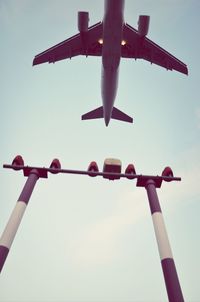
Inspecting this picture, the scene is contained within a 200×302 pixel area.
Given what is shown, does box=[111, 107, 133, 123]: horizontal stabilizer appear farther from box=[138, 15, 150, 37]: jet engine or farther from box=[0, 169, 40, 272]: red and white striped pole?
box=[0, 169, 40, 272]: red and white striped pole

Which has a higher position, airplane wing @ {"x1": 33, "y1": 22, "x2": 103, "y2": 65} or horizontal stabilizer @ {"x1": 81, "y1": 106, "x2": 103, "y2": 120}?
airplane wing @ {"x1": 33, "y1": 22, "x2": 103, "y2": 65}

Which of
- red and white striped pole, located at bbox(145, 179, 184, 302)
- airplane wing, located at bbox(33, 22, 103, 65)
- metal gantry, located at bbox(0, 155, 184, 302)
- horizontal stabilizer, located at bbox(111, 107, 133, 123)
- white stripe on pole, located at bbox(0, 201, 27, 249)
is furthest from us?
horizontal stabilizer, located at bbox(111, 107, 133, 123)

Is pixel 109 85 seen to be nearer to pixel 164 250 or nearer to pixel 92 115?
pixel 92 115

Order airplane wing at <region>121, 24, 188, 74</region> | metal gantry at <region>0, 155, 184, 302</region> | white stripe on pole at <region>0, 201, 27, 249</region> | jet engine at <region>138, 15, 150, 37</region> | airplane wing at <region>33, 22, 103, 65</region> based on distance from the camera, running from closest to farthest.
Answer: metal gantry at <region>0, 155, 184, 302</region>, white stripe on pole at <region>0, 201, 27, 249</region>, jet engine at <region>138, 15, 150, 37</region>, airplane wing at <region>33, 22, 103, 65</region>, airplane wing at <region>121, 24, 188, 74</region>

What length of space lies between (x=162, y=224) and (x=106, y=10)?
14633 mm

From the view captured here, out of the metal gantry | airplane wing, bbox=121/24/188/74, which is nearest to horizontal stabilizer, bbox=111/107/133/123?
airplane wing, bbox=121/24/188/74

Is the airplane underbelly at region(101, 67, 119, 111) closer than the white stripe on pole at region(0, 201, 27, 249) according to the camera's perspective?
No

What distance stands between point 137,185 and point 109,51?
13559 mm

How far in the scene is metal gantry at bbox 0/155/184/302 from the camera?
3.52 meters

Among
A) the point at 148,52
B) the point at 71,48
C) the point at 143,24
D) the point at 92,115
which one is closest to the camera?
the point at 143,24

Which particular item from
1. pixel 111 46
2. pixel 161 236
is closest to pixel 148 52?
pixel 111 46

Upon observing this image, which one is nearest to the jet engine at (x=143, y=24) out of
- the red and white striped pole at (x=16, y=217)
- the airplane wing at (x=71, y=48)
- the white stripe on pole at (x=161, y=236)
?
the airplane wing at (x=71, y=48)

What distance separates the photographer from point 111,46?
53.8ft

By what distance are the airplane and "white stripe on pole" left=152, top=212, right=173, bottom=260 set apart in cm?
1390
